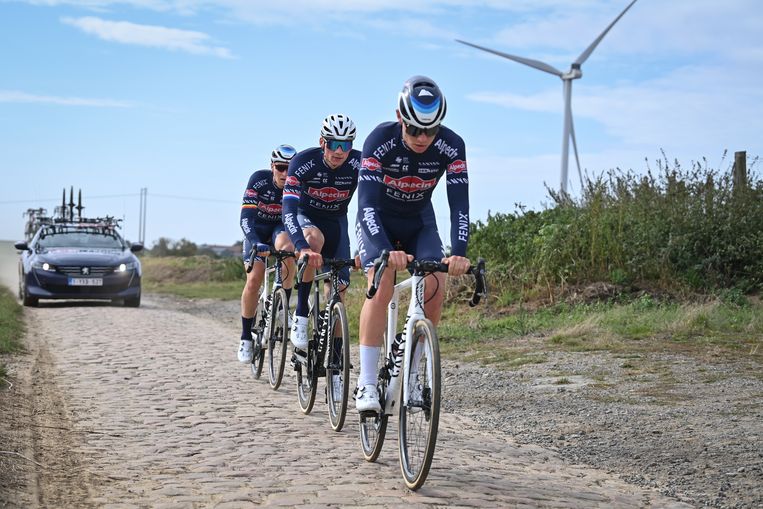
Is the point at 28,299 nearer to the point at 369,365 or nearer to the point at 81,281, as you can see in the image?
the point at 81,281

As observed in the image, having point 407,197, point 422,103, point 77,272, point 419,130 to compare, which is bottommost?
point 77,272

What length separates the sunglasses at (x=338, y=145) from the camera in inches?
345

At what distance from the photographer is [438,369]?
18.0 feet

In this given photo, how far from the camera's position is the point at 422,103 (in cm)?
623

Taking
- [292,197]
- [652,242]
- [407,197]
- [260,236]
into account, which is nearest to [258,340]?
[260,236]

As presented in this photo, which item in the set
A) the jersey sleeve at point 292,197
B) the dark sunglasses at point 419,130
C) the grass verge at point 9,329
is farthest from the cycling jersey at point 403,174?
the grass verge at point 9,329

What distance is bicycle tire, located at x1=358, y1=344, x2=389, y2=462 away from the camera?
6316mm

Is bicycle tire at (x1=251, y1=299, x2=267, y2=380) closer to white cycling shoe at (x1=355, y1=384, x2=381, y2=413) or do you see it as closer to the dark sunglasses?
white cycling shoe at (x1=355, y1=384, x2=381, y2=413)

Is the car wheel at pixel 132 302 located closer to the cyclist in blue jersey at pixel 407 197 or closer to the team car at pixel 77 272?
the team car at pixel 77 272

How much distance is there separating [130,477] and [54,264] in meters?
15.5

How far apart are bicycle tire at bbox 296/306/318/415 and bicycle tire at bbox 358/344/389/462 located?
1447 millimetres

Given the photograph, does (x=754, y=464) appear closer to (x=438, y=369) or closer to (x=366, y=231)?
(x=438, y=369)

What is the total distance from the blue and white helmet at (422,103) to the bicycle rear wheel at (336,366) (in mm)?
1828

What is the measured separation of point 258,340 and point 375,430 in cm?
424
